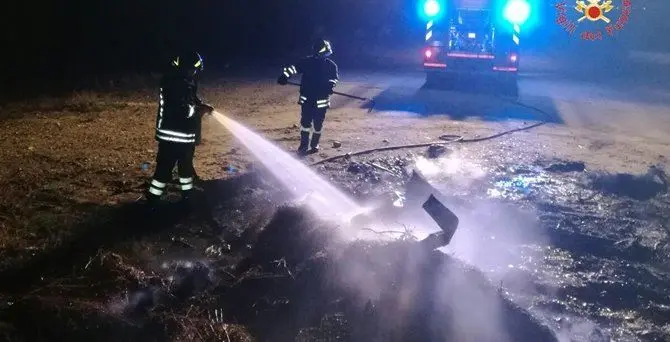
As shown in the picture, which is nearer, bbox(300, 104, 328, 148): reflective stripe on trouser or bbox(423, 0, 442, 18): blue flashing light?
bbox(300, 104, 328, 148): reflective stripe on trouser

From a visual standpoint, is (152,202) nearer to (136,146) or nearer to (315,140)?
(136,146)

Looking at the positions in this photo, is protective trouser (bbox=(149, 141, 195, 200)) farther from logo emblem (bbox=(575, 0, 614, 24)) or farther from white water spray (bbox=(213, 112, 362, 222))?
logo emblem (bbox=(575, 0, 614, 24))

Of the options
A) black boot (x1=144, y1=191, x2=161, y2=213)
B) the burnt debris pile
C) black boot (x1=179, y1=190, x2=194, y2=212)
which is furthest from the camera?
black boot (x1=179, y1=190, x2=194, y2=212)

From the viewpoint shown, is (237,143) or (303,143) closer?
(303,143)

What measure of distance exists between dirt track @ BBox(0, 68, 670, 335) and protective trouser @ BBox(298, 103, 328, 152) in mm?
286

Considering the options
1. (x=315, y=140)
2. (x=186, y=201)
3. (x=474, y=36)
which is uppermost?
(x=474, y=36)

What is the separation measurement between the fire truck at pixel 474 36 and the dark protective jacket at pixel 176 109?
9440 millimetres

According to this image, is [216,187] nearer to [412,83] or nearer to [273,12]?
[412,83]

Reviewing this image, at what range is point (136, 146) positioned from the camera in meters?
7.56

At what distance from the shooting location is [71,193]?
18.5ft

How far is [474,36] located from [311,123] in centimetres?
728

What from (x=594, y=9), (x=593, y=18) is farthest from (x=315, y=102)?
(x=593, y=18)

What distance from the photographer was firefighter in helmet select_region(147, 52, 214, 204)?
492cm

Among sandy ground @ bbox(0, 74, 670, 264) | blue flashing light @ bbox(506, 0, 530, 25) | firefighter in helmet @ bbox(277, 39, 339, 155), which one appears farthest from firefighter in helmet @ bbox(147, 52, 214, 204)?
blue flashing light @ bbox(506, 0, 530, 25)
